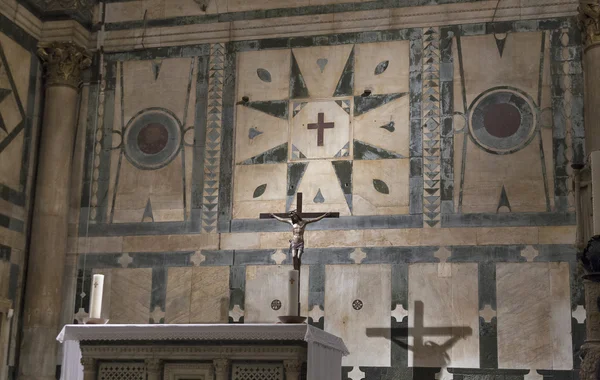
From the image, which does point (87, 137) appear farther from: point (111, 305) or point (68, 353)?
point (68, 353)

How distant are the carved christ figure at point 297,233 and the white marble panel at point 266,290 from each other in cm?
83

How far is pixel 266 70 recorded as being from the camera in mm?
13844

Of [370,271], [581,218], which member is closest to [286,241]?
[370,271]

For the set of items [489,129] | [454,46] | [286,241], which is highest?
[454,46]

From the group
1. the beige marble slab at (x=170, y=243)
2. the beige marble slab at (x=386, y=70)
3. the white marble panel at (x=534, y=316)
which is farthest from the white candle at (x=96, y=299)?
the white marble panel at (x=534, y=316)

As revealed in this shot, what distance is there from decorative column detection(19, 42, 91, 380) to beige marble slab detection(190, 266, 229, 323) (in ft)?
6.24

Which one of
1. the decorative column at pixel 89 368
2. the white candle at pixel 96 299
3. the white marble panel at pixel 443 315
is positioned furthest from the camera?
the white marble panel at pixel 443 315

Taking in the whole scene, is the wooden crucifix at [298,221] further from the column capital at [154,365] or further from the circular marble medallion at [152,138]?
the column capital at [154,365]

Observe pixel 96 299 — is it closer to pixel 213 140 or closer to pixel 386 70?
pixel 213 140

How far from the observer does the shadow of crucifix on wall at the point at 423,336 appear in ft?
40.4

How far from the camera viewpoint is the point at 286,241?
1316 cm

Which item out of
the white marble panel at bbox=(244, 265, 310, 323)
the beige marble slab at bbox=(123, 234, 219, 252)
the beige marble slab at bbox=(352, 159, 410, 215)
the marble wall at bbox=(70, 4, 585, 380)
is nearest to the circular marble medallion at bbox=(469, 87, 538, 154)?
the marble wall at bbox=(70, 4, 585, 380)

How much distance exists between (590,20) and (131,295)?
6860mm

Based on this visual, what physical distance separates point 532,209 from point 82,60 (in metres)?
6.54
